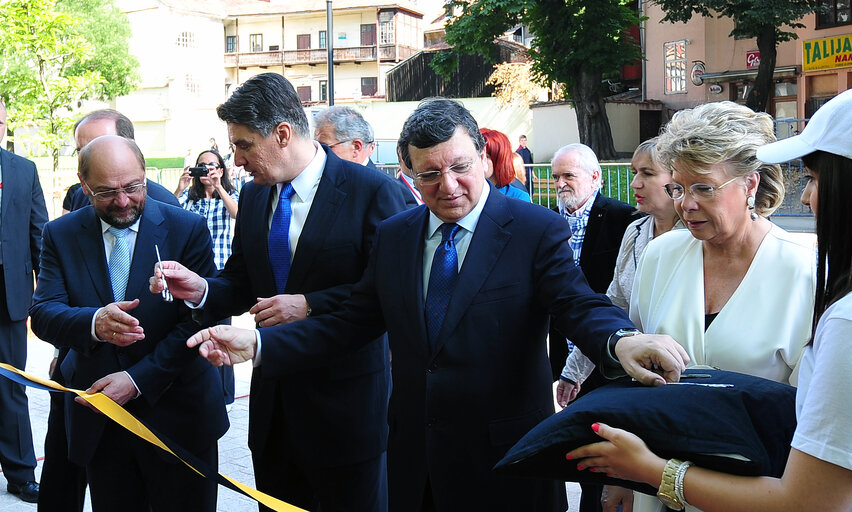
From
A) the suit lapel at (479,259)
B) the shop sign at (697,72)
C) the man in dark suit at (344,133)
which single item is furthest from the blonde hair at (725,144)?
the shop sign at (697,72)

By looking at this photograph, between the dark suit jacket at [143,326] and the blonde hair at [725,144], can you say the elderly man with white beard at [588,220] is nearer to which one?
the blonde hair at [725,144]

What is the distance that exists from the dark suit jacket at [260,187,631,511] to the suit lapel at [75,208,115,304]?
1286 millimetres

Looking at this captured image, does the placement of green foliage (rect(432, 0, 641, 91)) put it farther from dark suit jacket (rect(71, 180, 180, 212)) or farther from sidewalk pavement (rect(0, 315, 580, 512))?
dark suit jacket (rect(71, 180, 180, 212))

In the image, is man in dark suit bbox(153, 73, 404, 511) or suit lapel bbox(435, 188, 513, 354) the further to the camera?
man in dark suit bbox(153, 73, 404, 511)

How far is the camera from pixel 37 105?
21125 millimetres

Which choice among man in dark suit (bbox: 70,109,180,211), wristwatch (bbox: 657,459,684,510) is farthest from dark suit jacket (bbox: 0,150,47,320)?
wristwatch (bbox: 657,459,684,510)

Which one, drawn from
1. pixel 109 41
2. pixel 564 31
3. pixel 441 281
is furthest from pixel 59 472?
pixel 109 41

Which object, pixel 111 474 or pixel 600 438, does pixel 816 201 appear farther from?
pixel 111 474

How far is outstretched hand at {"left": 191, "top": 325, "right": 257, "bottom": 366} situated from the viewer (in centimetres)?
287

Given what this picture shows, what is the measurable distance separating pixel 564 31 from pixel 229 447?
65.1 feet

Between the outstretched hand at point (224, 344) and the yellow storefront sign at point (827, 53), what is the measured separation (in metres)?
24.0

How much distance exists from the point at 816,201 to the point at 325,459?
214cm

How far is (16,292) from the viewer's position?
16.9 ft

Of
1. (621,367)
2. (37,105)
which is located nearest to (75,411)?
(621,367)
